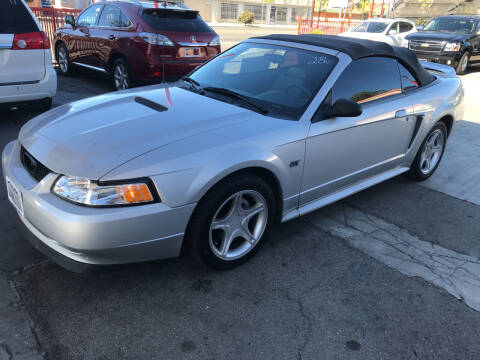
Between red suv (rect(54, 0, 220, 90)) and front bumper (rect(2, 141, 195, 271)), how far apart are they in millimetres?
4448

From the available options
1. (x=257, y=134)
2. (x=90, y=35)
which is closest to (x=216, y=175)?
(x=257, y=134)

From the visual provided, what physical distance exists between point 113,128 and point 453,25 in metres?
14.4

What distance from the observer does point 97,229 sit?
7.34 feet

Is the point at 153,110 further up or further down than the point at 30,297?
further up

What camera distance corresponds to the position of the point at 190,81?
3.87m

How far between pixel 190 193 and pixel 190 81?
69.1 inches

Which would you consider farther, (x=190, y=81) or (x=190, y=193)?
(x=190, y=81)

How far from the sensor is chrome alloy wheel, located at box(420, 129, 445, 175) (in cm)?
459

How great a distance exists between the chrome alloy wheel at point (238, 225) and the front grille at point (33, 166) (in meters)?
1.11

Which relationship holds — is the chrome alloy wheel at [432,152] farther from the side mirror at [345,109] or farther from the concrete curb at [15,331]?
the concrete curb at [15,331]

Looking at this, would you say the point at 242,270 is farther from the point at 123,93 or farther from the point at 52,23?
the point at 52,23

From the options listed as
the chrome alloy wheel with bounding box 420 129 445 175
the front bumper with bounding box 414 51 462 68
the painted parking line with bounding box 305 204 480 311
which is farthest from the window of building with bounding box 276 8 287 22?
the painted parking line with bounding box 305 204 480 311

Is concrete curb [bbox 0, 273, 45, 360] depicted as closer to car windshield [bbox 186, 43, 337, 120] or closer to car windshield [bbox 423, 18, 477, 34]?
car windshield [bbox 186, 43, 337, 120]

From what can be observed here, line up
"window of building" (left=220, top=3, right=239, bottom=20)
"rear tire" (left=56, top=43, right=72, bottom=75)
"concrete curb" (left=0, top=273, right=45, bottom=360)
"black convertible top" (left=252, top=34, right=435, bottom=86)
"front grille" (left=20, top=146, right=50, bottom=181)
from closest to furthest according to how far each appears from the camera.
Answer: "concrete curb" (left=0, top=273, right=45, bottom=360)
"front grille" (left=20, top=146, right=50, bottom=181)
"black convertible top" (left=252, top=34, right=435, bottom=86)
"rear tire" (left=56, top=43, right=72, bottom=75)
"window of building" (left=220, top=3, right=239, bottom=20)
